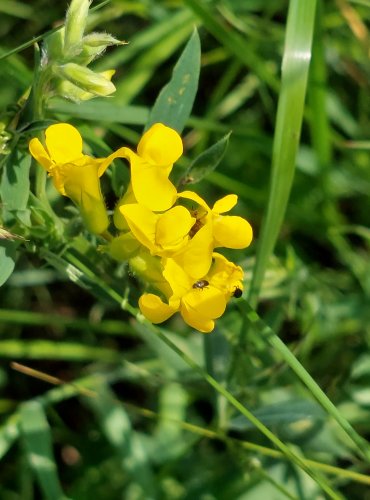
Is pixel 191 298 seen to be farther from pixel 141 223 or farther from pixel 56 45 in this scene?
pixel 56 45

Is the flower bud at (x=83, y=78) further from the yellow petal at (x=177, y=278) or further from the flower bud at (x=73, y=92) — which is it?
the yellow petal at (x=177, y=278)

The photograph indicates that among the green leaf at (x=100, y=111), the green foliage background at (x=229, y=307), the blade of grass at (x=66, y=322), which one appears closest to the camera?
the green foliage background at (x=229, y=307)

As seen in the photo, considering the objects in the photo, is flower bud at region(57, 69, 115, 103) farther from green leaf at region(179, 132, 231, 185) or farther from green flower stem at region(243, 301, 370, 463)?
green flower stem at region(243, 301, 370, 463)

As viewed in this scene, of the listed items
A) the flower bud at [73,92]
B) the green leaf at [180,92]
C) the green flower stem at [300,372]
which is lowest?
the green flower stem at [300,372]

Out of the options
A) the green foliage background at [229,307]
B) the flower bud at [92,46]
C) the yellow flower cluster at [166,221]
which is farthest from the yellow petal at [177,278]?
the flower bud at [92,46]

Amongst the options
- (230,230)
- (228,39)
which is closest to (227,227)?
(230,230)

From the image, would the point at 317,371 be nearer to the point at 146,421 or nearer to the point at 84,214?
the point at 146,421

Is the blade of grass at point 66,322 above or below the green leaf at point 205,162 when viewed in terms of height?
below
